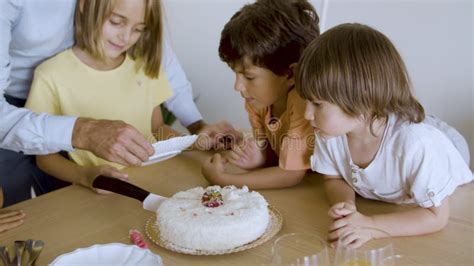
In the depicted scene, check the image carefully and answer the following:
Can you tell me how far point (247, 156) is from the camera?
4.79ft

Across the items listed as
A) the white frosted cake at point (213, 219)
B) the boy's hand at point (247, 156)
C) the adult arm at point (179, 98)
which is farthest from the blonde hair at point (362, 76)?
the adult arm at point (179, 98)

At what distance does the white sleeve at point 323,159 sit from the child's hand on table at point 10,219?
680mm

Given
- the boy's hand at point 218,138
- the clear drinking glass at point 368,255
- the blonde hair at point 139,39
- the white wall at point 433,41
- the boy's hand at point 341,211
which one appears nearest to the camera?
the clear drinking glass at point 368,255

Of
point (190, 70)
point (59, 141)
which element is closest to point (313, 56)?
point (59, 141)

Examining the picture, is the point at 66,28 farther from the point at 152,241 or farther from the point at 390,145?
the point at 390,145

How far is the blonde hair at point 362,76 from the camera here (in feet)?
3.46

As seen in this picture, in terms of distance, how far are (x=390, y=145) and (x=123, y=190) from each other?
0.60m

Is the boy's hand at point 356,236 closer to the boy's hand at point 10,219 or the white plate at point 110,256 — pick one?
the white plate at point 110,256

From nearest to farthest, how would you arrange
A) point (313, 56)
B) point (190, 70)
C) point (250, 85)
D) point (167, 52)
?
1. point (313, 56)
2. point (250, 85)
3. point (167, 52)
4. point (190, 70)

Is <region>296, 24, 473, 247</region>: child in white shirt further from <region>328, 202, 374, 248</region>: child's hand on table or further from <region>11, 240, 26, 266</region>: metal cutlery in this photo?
<region>11, 240, 26, 266</region>: metal cutlery

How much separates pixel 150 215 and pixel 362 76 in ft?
1.79

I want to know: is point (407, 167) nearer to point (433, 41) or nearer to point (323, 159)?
point (323, 159)

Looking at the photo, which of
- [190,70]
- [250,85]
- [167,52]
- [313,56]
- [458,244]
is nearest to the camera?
[458,244]

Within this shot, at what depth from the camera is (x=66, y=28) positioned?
1500 mm
